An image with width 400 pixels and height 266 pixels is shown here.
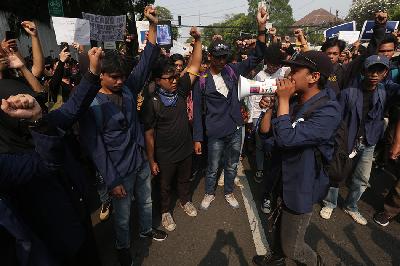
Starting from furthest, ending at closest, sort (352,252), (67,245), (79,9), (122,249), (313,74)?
(79,9) → (352,252) → (122,249) → (313,74) → (67,245)

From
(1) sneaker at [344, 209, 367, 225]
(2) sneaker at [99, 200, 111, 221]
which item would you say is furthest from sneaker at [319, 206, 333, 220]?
(2) sneaker at [99, 200, 111, 221]

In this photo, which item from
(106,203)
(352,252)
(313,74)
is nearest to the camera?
(313,74)

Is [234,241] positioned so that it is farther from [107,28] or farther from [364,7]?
[364,7]

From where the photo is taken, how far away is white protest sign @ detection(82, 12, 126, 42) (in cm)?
692

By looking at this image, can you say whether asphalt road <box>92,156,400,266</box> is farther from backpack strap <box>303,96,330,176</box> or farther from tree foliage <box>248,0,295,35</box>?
tree foliage <box>248,0,295,35</box>

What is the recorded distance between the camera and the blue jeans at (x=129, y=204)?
2.81m

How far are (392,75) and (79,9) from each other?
1593cm

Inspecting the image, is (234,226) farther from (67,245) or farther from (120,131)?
(67,245)

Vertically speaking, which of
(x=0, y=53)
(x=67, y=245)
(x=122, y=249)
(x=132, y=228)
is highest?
(x=0, y=53)

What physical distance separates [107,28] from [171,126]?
4841 mm

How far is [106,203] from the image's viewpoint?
159 inches

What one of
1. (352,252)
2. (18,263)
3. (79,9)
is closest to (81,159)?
(18,263)

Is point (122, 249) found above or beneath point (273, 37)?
beneath

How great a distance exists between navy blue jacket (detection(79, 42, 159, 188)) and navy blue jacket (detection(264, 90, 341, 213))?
131cm
